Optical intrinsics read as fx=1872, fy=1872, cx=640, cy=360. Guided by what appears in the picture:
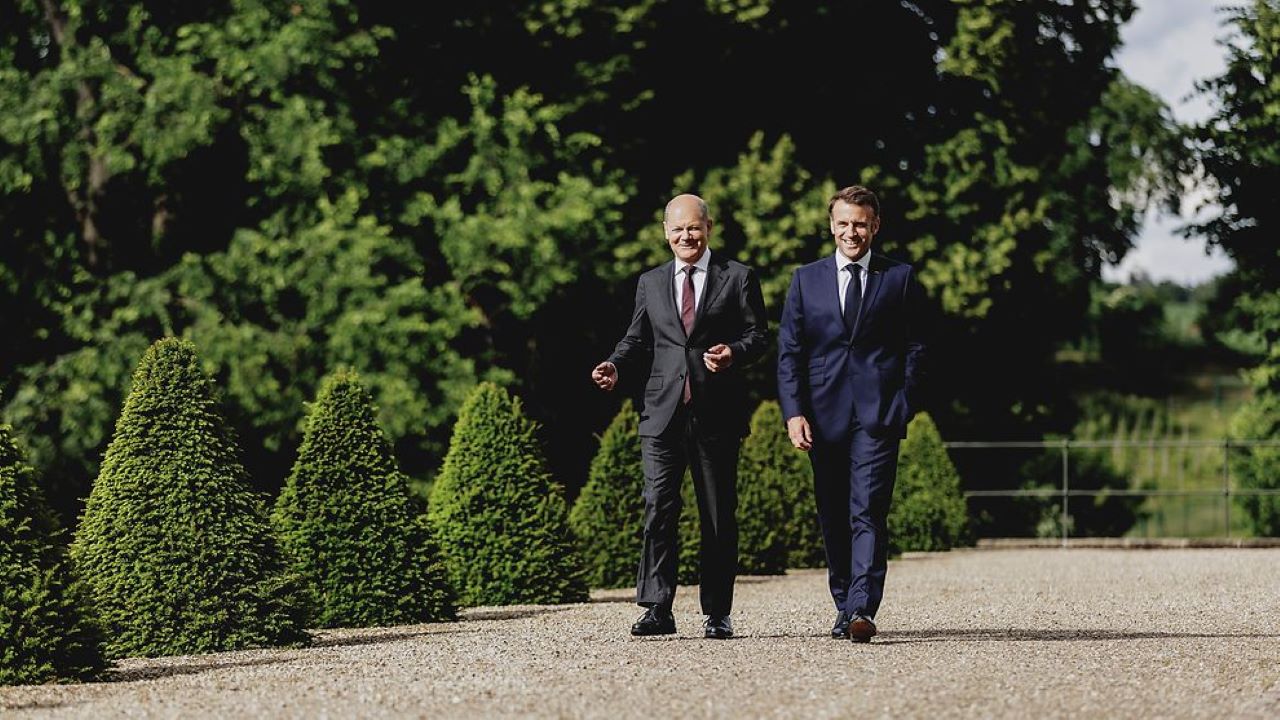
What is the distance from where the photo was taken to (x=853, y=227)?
28.6 feet

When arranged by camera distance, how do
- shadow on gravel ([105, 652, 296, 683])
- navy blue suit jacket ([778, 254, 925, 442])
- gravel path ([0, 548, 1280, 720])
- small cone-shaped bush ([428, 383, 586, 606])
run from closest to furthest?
gravel path ([0, 548, 1280, 720]) → shadow on gravel ([105, 652, 296, 683]) → navy blue suit jacket ([778, 254, 925, 442]) → small cone-shaped bush ([428, 383, 586, 606])

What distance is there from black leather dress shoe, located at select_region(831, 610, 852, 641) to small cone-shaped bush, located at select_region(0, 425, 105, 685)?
11.1 feet

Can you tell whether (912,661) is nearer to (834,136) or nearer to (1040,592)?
(1040,592)

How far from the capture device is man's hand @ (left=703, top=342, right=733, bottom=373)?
8680 millimetres

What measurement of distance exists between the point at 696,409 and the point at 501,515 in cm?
458

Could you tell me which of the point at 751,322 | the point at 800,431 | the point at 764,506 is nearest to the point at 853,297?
the point at 751,322

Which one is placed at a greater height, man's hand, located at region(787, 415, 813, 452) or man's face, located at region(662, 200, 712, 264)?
man's face, located at region(662, 200, 712, 264)

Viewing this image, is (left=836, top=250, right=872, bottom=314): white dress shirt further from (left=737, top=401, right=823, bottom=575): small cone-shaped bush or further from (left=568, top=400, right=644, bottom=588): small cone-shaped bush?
(left=737, top=401, right=823, bottom=575): small cone-shaped bush

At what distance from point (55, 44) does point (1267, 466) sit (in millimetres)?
18088

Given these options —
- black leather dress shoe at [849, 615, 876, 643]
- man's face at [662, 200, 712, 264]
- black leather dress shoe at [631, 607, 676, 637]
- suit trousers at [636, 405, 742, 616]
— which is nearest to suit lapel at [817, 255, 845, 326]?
man's face at [662, 200, 712, 264]

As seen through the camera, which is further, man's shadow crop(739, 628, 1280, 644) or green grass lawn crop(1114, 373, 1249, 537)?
green grass lawn crop(1114, 373, 1249, 537)

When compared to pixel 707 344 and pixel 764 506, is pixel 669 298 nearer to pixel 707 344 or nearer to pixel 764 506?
pixel 707 344

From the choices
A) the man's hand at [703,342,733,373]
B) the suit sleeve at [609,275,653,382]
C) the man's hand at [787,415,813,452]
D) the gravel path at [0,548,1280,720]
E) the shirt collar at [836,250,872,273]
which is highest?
the shirt collar at [836,250,872,273]

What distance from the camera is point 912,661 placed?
791 cm
